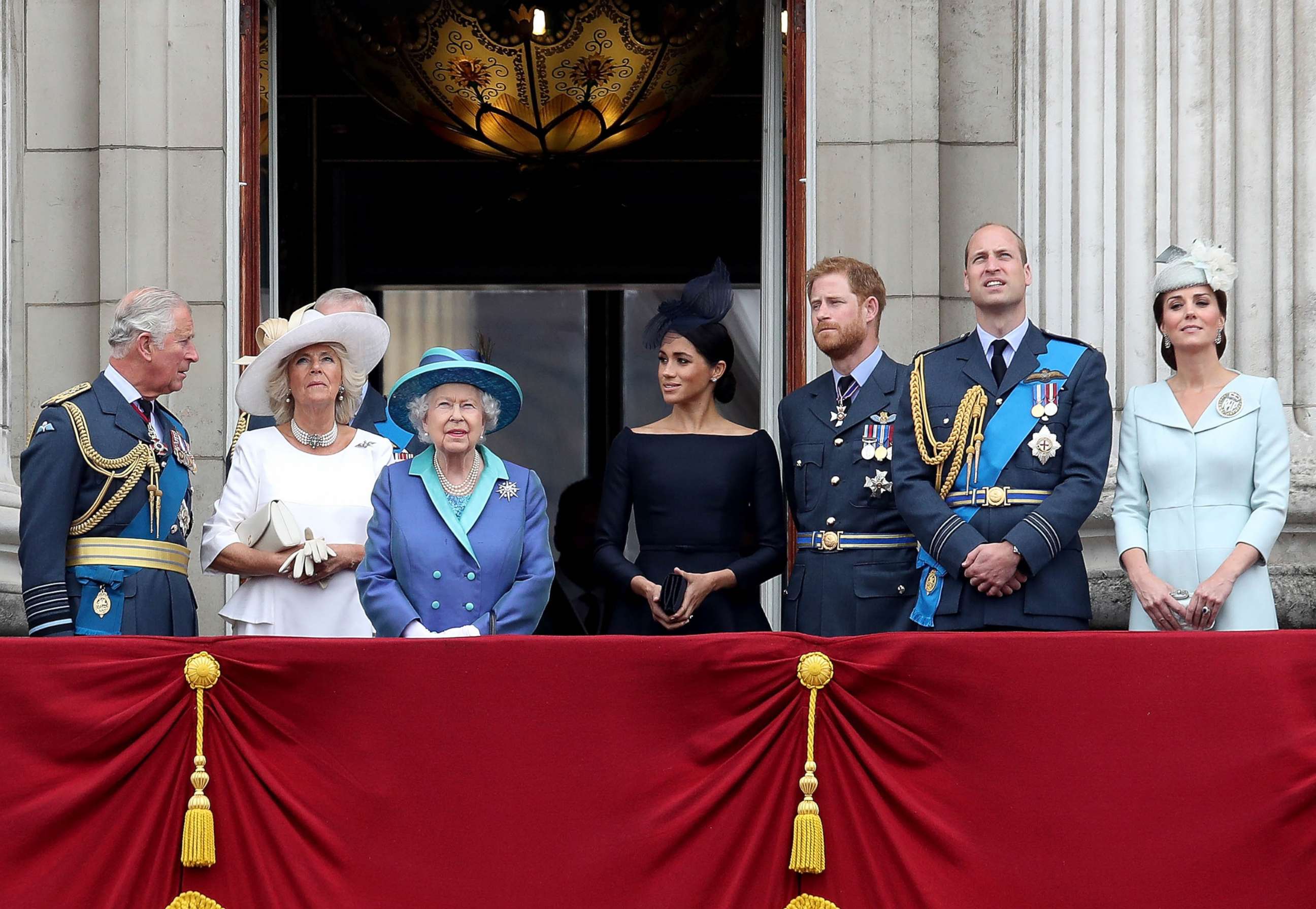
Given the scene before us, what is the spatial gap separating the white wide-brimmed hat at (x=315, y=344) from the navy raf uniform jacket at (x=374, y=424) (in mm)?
292

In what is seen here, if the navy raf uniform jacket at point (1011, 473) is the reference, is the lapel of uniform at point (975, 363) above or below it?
above

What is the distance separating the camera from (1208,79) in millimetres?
7035

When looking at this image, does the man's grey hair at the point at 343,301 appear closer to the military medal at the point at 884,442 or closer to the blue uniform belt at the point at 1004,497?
the military medal at the point at 884,442

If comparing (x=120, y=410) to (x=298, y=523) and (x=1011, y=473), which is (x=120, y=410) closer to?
(x=298, y=523)

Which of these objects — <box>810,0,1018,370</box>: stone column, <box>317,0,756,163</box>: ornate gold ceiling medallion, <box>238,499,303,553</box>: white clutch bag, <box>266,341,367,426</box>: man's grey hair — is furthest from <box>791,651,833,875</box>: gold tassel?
<box>317,0,756,163</box>: ornate gold ceiling medallion

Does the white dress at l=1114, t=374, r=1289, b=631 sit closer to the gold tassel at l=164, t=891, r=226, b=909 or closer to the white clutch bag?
the white clutch bag

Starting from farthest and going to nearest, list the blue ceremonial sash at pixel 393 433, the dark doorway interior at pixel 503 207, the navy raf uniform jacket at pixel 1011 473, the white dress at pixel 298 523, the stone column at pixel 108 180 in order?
the dark doorway interior at pixel 503 207 → the stone column at pixel 108 180 → the blue ceremonial sash at pixel 393 433 → the white dress at pixel 298 523 → the navy raf uniform jacket at pixel 1011 473

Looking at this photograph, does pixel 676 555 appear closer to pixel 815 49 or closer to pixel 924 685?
pixel 924 685

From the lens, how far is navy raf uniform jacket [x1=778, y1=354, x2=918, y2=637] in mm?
5586

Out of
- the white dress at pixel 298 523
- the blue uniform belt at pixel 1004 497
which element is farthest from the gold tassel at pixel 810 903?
the white dress at pixel 298 523

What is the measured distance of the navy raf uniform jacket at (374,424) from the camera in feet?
20.5

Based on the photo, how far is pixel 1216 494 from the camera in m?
5.29

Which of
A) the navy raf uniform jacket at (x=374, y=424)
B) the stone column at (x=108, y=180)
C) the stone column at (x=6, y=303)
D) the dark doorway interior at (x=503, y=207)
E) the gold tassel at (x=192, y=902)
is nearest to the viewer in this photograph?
A: the gold tassel at (x=192, y=902)

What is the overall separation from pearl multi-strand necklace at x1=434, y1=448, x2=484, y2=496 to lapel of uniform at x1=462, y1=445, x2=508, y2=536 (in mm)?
11
